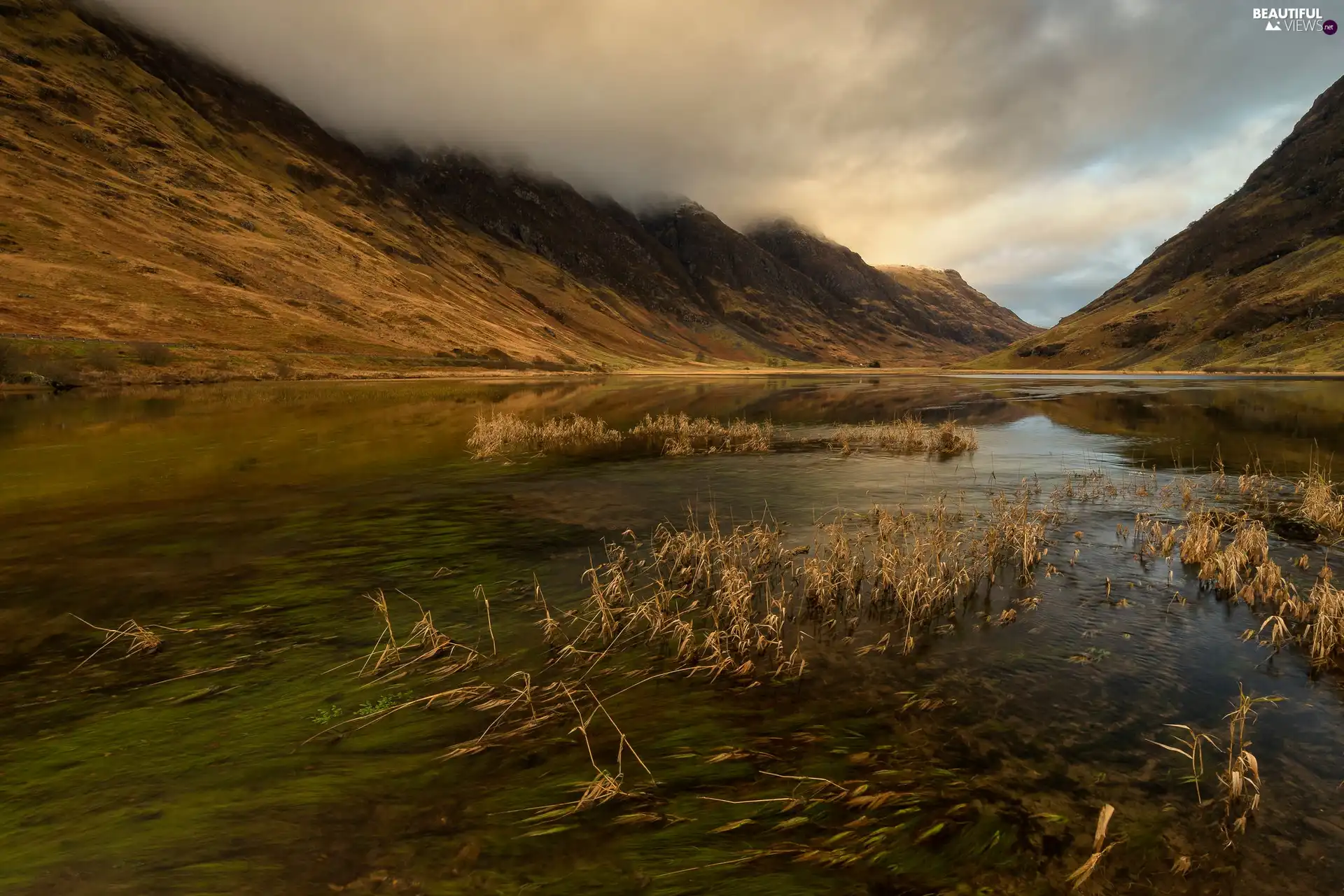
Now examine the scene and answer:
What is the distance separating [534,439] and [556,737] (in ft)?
104

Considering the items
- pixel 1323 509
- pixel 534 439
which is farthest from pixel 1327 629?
pixel 534 439

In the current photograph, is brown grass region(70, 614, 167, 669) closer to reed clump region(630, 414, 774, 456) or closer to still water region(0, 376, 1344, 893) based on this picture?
still water region(0, 376, 1344, 893)

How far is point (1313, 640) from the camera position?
1059cm

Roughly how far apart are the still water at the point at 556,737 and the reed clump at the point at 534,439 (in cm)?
1452

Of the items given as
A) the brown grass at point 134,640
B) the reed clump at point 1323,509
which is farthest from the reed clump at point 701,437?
the brown grass at point 134,640

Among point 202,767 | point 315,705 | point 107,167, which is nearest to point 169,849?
point 202,767

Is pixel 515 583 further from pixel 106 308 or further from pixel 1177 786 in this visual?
pixel 106 308

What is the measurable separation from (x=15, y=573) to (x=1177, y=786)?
2455 centimetres

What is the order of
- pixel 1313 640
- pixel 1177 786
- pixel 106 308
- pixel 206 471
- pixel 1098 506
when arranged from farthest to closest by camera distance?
1. pixel 106 308
2. pixel 206 471
3. pixel 1098 506
4. pixel 1313 640
5. pixel 1177 786

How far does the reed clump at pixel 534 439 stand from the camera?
35.2 meters

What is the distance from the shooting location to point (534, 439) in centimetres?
3859

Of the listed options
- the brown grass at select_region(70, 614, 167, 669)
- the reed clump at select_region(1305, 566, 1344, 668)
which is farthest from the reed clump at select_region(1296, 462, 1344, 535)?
the brown grass at select_region(70, 614, 167, 669)

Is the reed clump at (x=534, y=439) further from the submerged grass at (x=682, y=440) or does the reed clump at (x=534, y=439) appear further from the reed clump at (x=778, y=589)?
the reed clump at (x=778, y=589)

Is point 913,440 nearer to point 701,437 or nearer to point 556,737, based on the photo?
point 701,437
